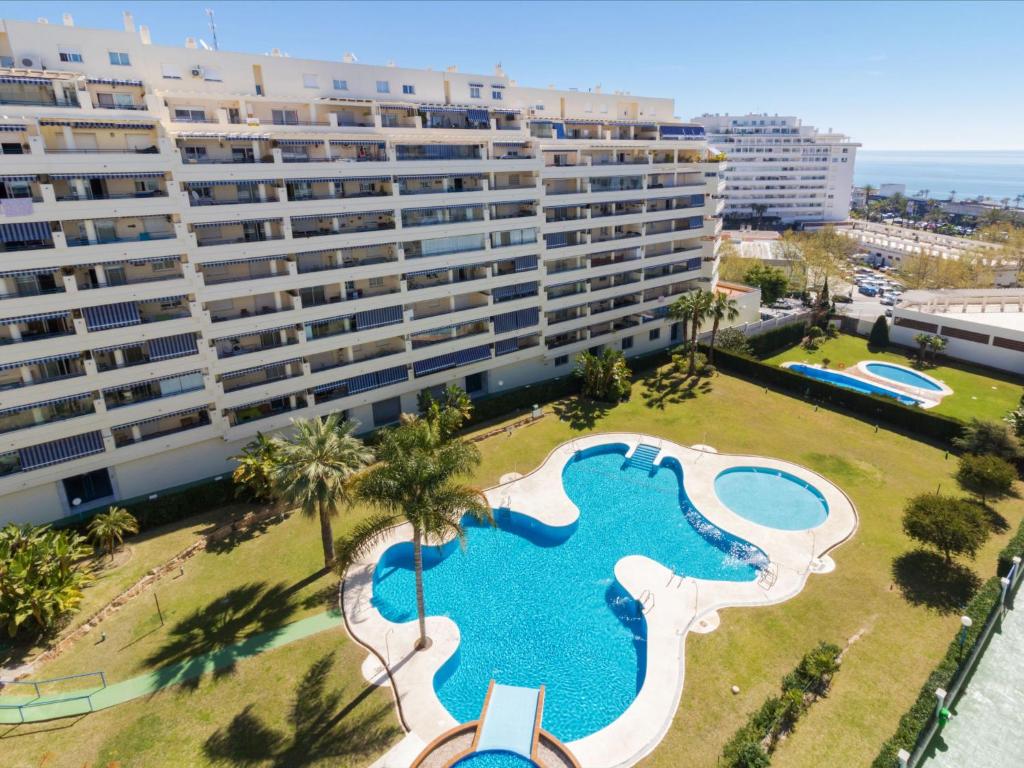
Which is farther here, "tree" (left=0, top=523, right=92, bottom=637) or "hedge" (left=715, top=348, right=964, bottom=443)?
"hedge" (left=715, top=348, right=964, bottom=443)

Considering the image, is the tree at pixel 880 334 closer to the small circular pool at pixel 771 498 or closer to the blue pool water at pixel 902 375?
the blue pool water at pixel 902 375

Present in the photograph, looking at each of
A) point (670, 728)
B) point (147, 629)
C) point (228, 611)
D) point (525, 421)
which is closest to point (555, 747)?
point (670, 728)

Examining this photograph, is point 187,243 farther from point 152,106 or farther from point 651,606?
point 651,606

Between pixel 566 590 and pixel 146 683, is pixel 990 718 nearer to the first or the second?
pixel 566 590

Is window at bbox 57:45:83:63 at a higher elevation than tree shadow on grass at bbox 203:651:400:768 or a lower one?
higher

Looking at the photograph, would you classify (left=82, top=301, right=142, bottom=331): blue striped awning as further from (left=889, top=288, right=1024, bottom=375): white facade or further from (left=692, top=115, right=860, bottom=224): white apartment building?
(left=692, top=115, right=860, bottom=224): white apartment building

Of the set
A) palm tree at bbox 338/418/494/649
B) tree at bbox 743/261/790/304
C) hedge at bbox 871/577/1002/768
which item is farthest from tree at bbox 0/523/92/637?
tree at bbox 743/261/790/304

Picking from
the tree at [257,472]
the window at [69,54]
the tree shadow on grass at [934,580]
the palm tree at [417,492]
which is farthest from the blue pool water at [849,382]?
the window at [69,54]
